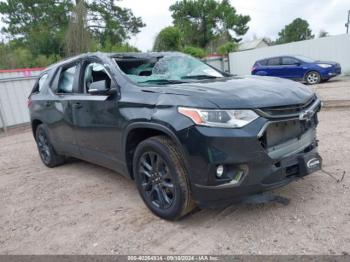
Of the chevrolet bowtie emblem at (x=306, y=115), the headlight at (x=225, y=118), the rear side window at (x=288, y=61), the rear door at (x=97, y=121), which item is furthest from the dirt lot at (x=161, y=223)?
the rear side window at (x=288, y=61)

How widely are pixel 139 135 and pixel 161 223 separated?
94cm

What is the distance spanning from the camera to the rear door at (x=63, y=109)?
15.2 feet

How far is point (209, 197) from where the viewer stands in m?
2.94

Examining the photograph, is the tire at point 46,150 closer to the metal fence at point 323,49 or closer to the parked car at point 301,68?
the parked car at point 301,68

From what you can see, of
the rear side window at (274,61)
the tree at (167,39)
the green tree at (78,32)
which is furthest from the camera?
the tree at (167,39)

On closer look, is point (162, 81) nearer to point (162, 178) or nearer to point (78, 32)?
point (162, 178)

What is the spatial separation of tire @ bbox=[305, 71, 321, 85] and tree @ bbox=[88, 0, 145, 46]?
1763cm

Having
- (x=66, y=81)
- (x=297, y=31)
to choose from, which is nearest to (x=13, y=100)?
(x=66, y=81)

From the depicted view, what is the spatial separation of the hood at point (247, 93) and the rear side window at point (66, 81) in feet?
6.43

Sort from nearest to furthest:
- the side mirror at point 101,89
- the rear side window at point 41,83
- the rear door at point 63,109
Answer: the side mirror at point 101,89 → the rear door at point 63,109 → the rear side window at point 41,83

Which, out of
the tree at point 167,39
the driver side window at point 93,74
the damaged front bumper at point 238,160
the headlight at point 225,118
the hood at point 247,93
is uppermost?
the tree at point 167,39

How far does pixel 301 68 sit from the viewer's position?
15.7m

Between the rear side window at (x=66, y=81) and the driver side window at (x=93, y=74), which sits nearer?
the driver side window at (x=93, y=74)

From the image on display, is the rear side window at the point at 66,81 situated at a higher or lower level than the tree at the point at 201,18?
lower
